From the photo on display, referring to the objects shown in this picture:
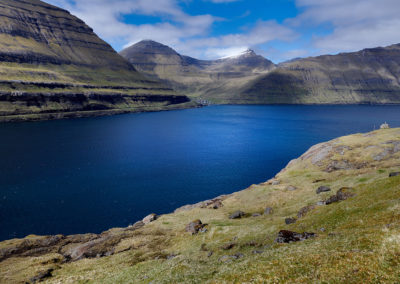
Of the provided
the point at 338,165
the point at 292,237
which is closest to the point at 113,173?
the point at 338,165

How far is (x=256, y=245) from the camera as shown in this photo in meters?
27.3

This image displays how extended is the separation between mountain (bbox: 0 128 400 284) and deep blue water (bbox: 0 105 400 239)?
85.9 ft

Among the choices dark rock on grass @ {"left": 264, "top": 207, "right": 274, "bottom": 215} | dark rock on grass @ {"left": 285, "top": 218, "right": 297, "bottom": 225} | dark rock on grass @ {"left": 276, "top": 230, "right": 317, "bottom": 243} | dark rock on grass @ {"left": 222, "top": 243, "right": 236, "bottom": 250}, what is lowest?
dark rock on grass @ {"left": 264, "top": 207, "right": 274, "bottom": 215}

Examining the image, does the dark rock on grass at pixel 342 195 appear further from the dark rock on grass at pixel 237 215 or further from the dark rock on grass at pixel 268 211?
the dark rock on grass at pixel 237 215

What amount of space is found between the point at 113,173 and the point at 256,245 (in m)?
86.5

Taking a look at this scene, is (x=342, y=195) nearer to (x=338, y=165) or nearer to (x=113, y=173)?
(x=338, y=165)

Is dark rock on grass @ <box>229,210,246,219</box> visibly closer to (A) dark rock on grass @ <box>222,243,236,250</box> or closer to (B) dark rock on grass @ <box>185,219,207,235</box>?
(B) dark rock on grass @ <box>185,219,207,235</box>

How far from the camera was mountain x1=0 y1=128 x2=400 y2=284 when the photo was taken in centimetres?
1423

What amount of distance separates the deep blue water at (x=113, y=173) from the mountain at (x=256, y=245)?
26192 millimetres

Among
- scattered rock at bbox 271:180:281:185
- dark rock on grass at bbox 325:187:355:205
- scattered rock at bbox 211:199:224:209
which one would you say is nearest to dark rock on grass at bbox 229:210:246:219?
scattered rock at bbox 211:199:224:209

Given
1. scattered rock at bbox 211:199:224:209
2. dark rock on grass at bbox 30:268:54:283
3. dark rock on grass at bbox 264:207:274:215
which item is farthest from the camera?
scattered rock at bbox 211:199:224:209

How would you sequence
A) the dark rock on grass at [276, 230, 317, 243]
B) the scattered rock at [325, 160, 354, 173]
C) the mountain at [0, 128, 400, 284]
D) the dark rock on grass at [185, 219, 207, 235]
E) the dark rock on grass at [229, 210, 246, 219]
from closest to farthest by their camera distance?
1. the mountain at [0, 128, 400, 284]
2. the dark rock on grass at [276, 230, 317, 243]
3. the dark rock on grass at [185, 219, 207, 235]
4. the dark rock on grass at [229, 210, 246, 219]
5. the scattered rock at [325, 160, 354, 173]

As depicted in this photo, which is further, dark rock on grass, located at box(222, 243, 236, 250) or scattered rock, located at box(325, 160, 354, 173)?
scattered rock, located at box(325, 160, 354, 173)

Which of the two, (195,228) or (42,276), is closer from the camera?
(42,276)
